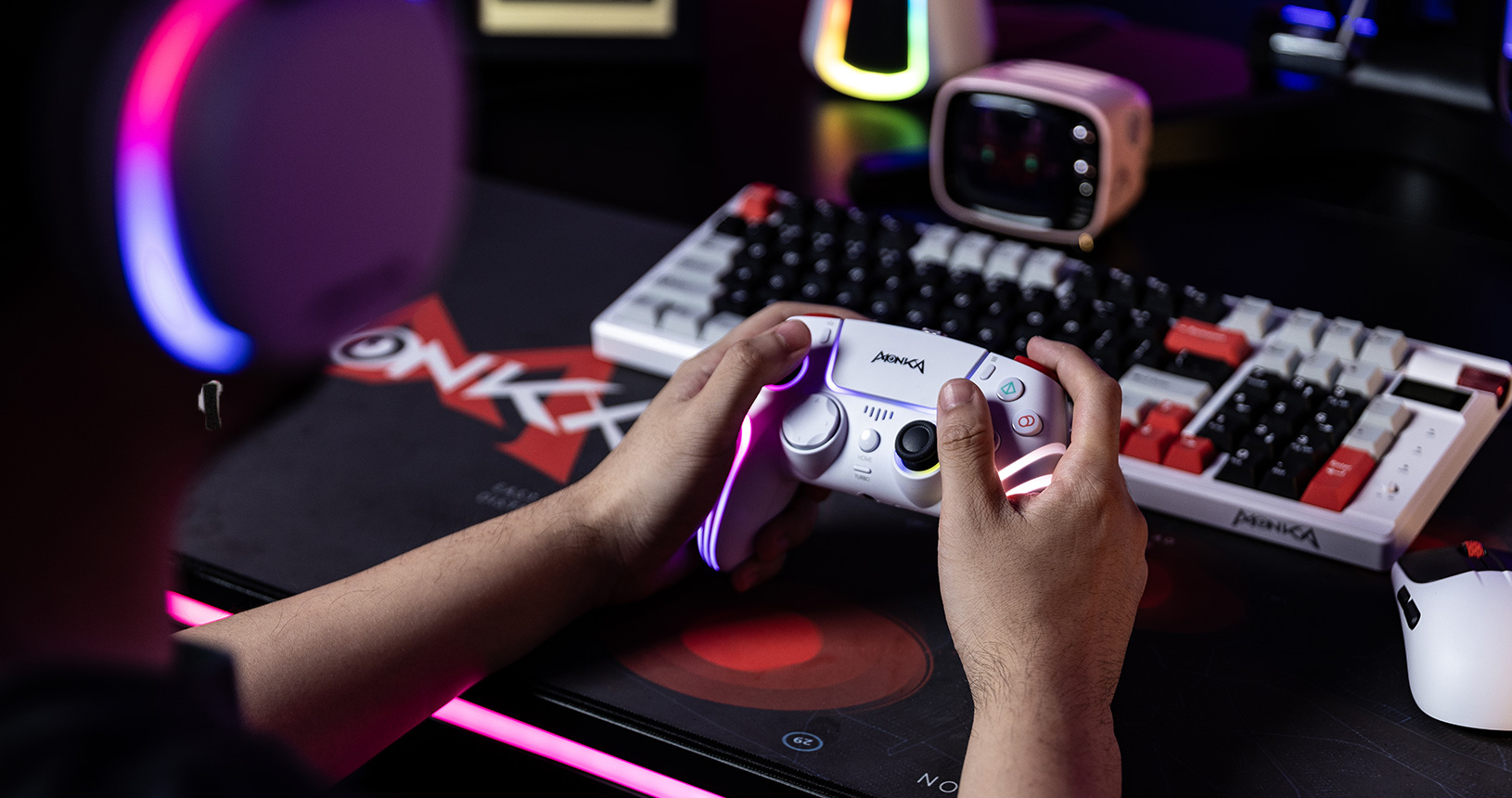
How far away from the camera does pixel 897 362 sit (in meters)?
0.73

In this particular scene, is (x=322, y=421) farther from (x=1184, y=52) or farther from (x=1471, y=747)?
(x=1184, y=52)

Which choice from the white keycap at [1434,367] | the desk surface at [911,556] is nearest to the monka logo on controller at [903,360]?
the desk surface at [911,556]

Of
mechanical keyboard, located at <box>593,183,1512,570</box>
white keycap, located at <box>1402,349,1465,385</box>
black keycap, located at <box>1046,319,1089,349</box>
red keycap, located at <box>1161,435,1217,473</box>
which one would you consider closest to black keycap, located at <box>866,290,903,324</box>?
mechanical keyboard, located at <box>593,183,1512,570</box>

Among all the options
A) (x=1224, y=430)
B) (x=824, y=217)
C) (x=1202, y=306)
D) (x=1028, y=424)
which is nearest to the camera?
(x=1028, y=424)

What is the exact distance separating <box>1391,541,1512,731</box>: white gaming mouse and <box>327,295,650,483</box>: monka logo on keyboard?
0.47m

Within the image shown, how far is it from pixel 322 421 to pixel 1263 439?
59 centimetres

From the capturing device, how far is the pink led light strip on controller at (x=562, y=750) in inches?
26.2

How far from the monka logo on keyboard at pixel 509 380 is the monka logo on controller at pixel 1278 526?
1.25 ft

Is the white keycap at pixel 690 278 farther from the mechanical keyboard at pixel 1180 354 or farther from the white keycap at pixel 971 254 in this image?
the white keycap at pixel 971 254

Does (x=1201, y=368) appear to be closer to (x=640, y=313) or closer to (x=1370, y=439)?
(x=1370, y=439)

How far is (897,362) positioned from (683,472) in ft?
0.43

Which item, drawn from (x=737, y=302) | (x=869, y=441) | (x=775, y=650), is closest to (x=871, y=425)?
(x=869, y=441)

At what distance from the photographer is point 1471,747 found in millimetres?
625

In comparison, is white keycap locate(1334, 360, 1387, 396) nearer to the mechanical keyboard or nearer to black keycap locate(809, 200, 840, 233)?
the mechanical keyboard
